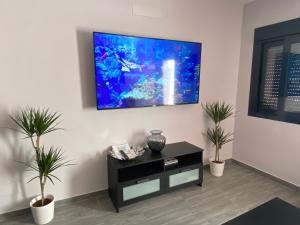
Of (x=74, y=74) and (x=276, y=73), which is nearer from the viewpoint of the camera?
(x=74, y=74)

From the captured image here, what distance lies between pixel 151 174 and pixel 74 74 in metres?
1.45

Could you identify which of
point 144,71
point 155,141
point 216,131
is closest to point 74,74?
point 144,71

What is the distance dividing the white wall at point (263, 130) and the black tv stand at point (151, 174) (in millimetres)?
1103

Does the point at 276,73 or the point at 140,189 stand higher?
the point at 276,73

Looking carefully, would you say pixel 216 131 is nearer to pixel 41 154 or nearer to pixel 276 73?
pixel 276 73

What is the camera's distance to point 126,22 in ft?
7.67

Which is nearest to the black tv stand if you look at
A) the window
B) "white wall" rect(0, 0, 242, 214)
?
"white wall" rect(0, 0, 242, 214)

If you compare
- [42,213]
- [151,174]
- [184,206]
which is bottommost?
[184,206]

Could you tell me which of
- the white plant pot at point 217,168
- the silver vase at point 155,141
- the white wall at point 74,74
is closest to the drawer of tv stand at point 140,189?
the silver vase at point 155,141

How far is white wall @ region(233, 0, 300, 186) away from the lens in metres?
2.59

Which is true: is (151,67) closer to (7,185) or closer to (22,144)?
(22,144)

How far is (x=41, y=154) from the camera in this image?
1945 mm

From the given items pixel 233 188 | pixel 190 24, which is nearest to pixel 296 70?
pixel 190 24

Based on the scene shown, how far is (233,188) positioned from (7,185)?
2.71 metres
